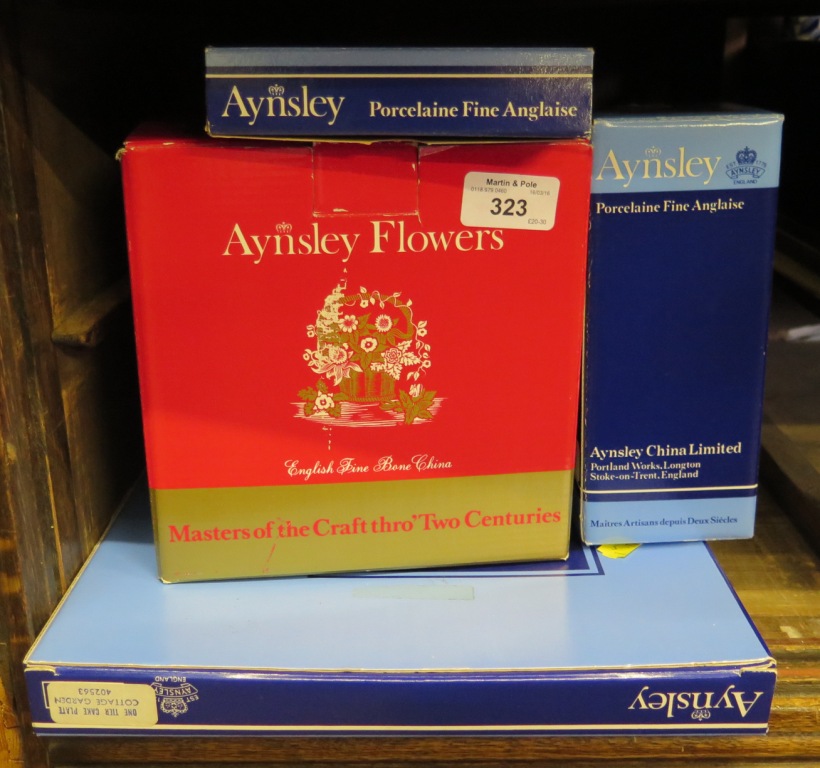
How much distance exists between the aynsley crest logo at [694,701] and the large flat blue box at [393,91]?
1.08 feet

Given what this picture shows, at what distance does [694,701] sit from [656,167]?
1.04 ft

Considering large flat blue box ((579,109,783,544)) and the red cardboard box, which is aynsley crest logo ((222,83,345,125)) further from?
large flat blue box ((579,109,783,544))

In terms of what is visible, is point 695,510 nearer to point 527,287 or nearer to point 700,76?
point 527,287

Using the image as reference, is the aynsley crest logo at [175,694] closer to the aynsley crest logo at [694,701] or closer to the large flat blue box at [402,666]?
the large flat blue box at [402,666]

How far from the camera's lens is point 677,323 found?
1.97ft

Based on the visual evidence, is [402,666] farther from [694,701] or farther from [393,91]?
[393,91]

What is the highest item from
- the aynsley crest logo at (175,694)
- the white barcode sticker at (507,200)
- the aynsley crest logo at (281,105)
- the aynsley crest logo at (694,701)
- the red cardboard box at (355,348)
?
the aynsley crest logo at (281,105)

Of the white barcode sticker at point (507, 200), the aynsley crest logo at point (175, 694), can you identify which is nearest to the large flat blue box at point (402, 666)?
the aynsley crest logo at point (175, 694)

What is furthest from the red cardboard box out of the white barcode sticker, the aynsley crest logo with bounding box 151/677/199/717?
the aynsley crest logo with bounding box 151/677/199/717

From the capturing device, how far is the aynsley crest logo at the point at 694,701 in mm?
519

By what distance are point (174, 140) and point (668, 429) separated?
367mm

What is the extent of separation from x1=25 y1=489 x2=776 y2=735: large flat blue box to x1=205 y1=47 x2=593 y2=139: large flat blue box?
11.6 inches

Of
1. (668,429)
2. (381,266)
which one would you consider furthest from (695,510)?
(381,266)

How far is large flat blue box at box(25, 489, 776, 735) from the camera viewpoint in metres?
0.52
